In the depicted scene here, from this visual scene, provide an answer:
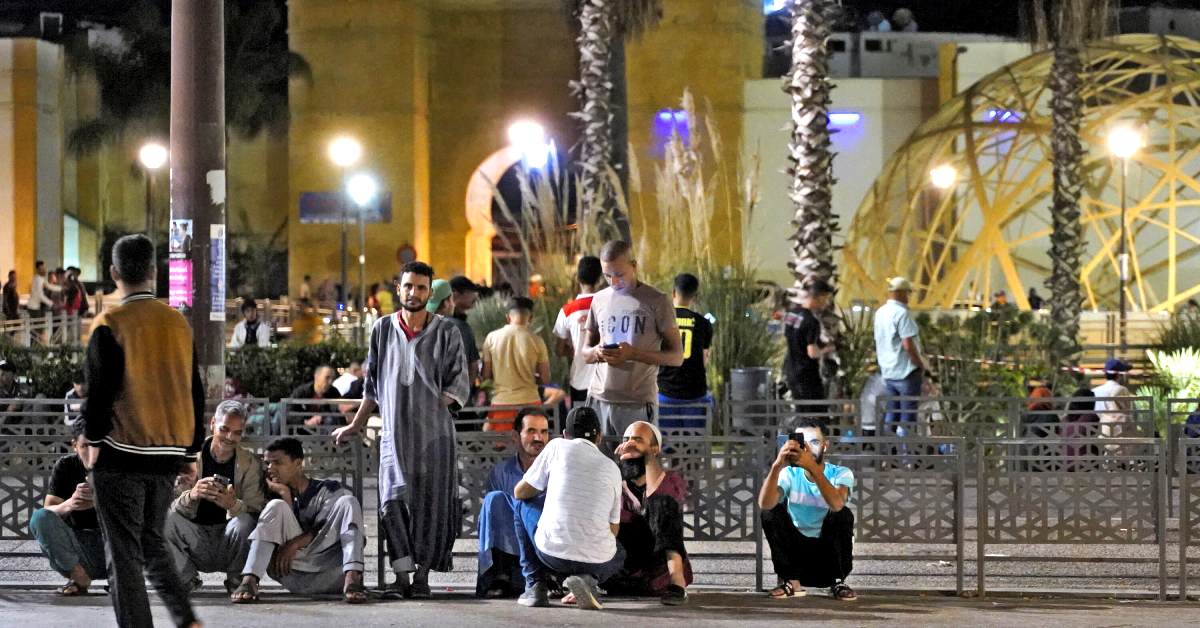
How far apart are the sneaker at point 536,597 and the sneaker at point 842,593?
4.60ft

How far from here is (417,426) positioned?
28.3 feet

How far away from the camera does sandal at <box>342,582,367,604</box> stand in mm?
8438

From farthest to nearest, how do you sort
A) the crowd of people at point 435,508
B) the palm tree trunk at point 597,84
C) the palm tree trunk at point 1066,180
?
the palm tree trunk at point 1066,180, the palm tree trunk at point 597,84, the crowd of people at point 435,508

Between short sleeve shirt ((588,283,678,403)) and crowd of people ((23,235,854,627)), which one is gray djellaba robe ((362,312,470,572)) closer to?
crowd of people ((23,235,854,627))

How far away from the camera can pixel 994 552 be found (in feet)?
33.1

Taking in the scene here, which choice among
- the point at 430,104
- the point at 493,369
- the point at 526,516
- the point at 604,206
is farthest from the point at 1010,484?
the point at 430,104

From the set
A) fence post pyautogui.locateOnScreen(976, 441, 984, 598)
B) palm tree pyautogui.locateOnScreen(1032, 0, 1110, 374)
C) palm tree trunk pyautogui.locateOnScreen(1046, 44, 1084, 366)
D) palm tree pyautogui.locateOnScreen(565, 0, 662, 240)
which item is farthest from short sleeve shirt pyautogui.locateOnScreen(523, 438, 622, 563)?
palm tree trunk pyautogui.locateOnScreen(1046, 44, 1084, 366)

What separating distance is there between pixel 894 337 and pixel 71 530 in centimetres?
721

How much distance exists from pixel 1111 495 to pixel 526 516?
2891 millimetres

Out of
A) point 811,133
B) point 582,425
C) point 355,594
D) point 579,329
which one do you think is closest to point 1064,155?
point 811,133

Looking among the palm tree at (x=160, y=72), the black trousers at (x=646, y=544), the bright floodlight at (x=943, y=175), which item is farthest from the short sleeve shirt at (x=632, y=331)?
the palm tree at (x=160, y=72)

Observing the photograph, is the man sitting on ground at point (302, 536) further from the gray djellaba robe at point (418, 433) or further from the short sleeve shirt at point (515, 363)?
the short sleeve shirt at point (515, 363)

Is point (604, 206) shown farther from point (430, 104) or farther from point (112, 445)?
point (430, 104)

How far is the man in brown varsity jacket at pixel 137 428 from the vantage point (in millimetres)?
6625
